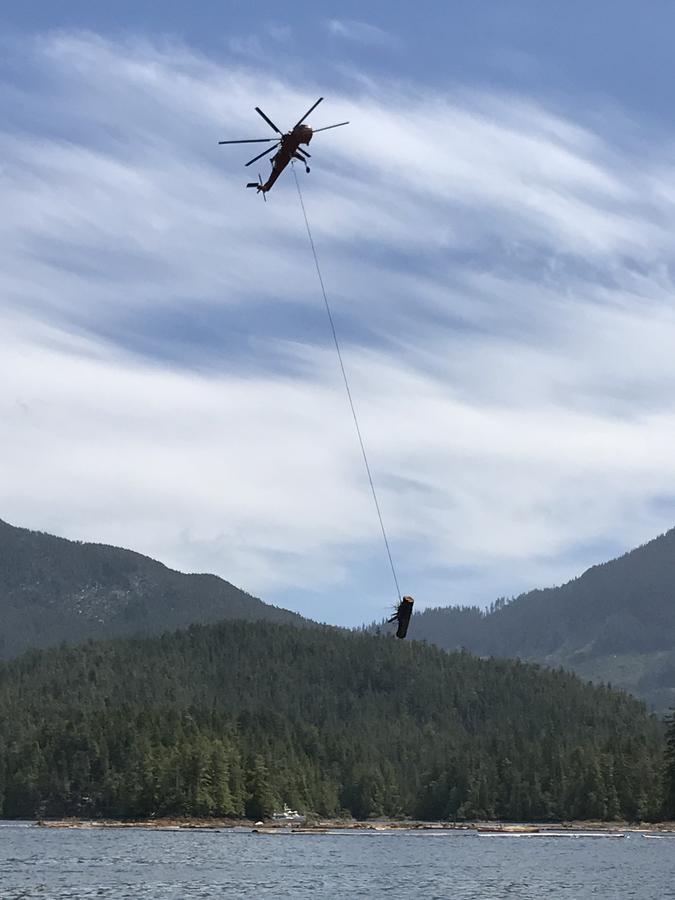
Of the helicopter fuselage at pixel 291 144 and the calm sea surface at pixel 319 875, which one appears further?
the calm sea surface at pixel 319 875

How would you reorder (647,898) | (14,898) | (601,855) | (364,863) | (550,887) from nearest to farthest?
(14,898)
(647,898)
(550,887)
(364,863)
(601,855)

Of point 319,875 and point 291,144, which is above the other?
point 291,144

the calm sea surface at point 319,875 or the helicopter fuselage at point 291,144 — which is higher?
the helicopter fuselage at point 291,144

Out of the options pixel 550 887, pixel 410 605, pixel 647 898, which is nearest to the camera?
pixel 410 605

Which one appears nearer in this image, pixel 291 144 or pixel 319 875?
pixel 291 144

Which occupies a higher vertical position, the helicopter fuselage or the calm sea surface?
the helicopter fuselage

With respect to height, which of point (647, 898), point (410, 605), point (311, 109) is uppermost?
point (311, 109)

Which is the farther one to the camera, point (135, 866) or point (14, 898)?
point (135, 866)

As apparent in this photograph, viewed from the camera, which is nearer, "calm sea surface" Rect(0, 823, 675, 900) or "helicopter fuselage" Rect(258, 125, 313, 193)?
"helicopter fuselage" Rect(258, 125, 313, 193)

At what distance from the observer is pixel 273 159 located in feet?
263

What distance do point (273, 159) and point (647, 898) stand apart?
87142 mm

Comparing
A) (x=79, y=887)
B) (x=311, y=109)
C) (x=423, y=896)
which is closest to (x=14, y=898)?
(x=79, y=887)

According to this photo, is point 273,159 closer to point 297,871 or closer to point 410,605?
point 410,605

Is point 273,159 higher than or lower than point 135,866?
higher
